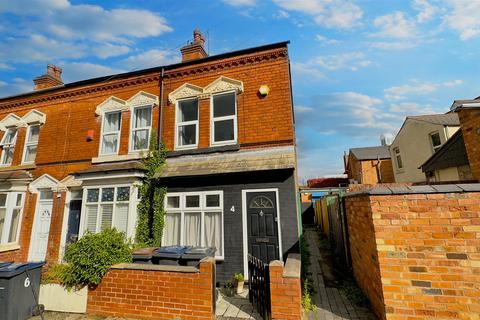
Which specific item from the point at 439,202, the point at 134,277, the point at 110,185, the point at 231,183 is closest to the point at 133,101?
the point at 110,185

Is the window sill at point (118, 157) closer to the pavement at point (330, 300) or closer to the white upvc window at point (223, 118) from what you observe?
the white upvc window at point (223, 118)

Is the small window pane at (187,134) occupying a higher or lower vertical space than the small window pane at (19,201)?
higher

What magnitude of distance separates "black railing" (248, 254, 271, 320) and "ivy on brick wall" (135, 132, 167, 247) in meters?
3.82

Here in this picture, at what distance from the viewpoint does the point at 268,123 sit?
25.7 feet

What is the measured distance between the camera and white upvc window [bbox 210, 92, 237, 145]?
8.39 m

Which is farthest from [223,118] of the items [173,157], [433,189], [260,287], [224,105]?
[433,189]

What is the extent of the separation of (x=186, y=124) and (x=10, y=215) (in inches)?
348

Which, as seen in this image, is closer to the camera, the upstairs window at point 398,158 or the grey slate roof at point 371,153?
the upstairs window at point 398,158

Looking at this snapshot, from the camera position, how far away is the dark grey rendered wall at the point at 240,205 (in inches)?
267

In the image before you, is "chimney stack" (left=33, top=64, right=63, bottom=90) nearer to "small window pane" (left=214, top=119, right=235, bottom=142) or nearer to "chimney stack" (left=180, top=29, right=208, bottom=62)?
"chimney stack" (left=180, top=29, right=208, bottom=62)

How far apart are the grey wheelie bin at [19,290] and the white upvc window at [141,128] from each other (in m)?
5.07

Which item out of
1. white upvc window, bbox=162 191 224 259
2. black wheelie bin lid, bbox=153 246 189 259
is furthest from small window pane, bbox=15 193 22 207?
black wheelie bin lid, bbox=153 246 189 259

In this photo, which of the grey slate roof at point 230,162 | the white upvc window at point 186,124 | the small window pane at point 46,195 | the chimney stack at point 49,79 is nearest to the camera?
the grey slate roof at point 230,162

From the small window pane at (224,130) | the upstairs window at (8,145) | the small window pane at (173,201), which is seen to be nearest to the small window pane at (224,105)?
the small window pane at (224,130)
